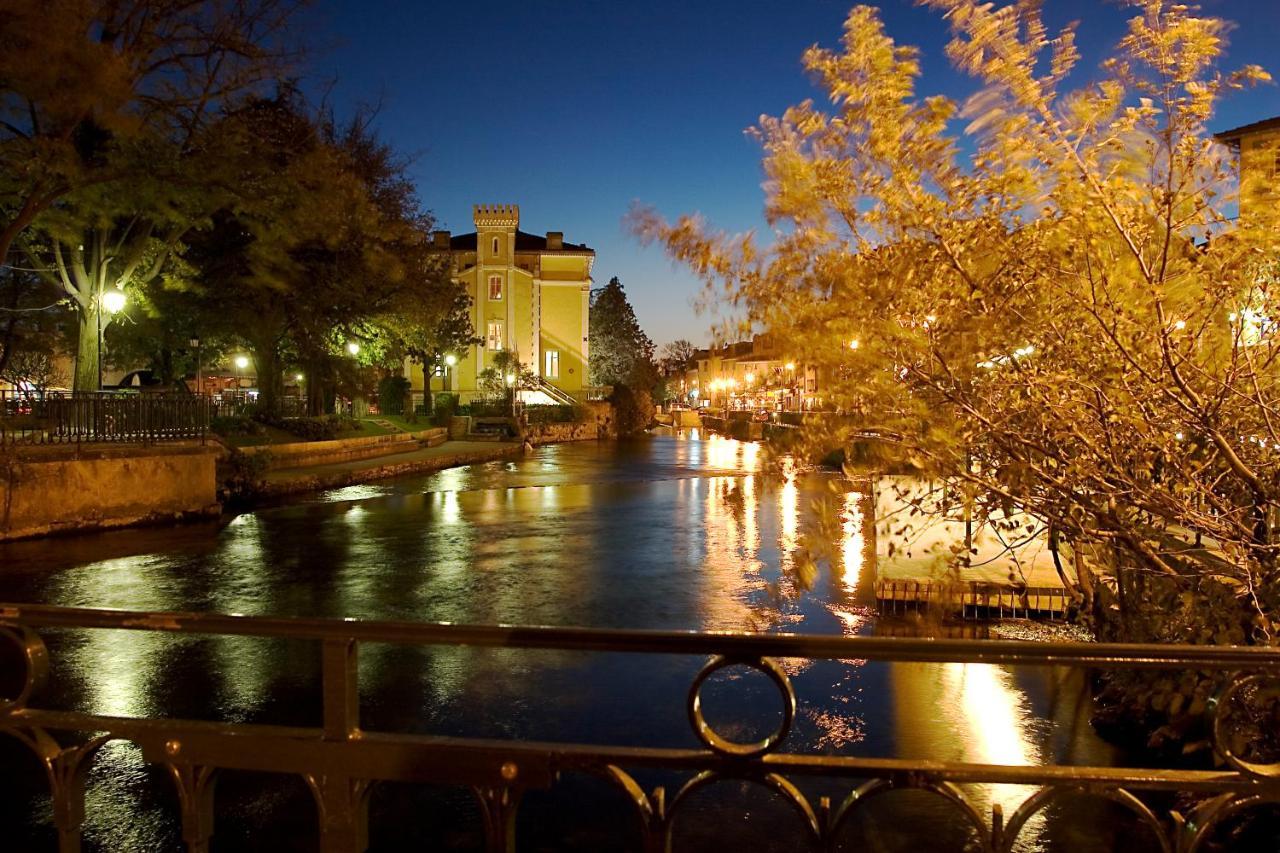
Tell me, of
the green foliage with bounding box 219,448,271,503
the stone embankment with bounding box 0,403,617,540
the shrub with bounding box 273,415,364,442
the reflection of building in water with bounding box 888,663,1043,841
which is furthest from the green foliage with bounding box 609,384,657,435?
the reflection of building in water with bounding box 888,663,1043,841

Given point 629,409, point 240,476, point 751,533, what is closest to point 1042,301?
point 751,533

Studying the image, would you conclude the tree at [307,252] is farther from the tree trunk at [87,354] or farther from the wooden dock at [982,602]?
the wooden dock at [982,602]

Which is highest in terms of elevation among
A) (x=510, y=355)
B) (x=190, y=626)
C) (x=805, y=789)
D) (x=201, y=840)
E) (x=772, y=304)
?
(x=510, y=355)

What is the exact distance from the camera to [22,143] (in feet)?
60.7

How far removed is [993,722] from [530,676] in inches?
163

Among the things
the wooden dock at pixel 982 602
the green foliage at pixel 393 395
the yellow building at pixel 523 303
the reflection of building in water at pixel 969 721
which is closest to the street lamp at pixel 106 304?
the wooden dock at pixel 982 602

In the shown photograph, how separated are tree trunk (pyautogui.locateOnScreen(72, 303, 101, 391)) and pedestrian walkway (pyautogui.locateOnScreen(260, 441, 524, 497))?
517 centimetres

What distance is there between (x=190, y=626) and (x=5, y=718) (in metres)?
0.93

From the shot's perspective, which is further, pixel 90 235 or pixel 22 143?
pixel 90 235

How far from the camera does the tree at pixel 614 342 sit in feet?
261

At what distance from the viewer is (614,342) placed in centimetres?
8156

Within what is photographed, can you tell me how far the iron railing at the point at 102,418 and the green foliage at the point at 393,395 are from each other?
1208 inches

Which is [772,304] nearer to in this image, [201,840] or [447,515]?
[201,840]

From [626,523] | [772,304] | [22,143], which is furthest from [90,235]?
[772,304]
